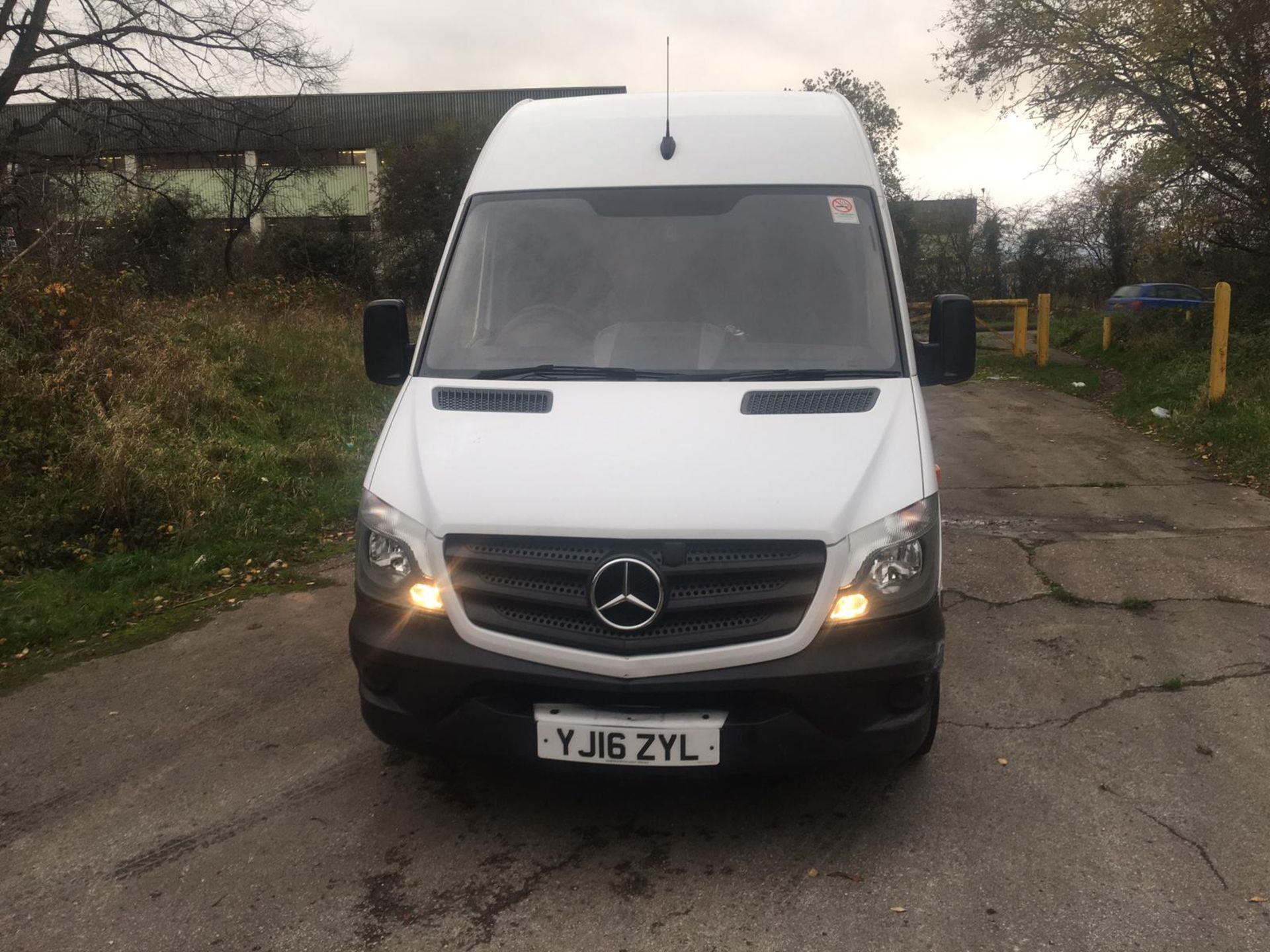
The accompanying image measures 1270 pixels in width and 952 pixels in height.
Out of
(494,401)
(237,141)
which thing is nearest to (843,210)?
(494,401)

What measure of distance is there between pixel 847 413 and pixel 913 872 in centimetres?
147

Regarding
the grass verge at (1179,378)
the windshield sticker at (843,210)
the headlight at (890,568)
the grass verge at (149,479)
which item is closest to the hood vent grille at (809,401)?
the headlight at (890,568)

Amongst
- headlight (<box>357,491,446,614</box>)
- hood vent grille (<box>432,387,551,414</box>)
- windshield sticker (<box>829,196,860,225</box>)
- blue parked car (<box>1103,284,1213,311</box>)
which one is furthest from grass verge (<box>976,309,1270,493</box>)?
headlight (<box>357,491,446,614</box>)

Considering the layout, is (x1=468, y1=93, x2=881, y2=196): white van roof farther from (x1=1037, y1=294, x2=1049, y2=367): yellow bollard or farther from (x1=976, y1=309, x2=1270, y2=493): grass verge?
(x1=1037, y1=294, x2=1049, y2=367): yellow bollard

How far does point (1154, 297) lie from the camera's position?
23781 mm

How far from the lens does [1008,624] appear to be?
5426 millimetres

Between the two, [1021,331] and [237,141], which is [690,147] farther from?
[237,141]

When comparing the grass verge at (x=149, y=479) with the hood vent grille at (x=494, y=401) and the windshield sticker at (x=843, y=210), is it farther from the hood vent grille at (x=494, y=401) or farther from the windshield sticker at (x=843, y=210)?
the windshield sticker at (x=843, y=210)

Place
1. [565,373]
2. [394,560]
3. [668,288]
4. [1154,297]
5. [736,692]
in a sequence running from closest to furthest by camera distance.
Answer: [736,692] → [394,560] → [565,373] → [668,288] → [1154,297]

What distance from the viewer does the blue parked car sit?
22.9m

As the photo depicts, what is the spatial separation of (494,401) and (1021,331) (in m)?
17.3

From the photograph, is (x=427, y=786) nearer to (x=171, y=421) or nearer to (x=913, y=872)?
(x=913, y=872)

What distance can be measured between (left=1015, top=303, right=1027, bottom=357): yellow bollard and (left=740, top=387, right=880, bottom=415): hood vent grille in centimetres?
1657

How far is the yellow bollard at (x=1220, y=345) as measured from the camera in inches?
436
